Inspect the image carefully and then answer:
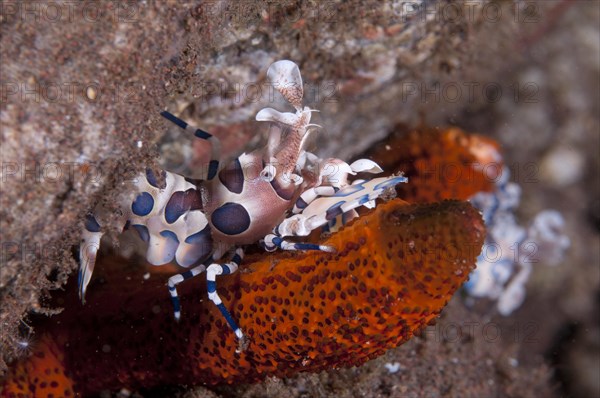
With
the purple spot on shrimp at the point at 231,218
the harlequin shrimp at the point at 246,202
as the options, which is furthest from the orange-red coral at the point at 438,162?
the purple spot on shrimp at the point at 231,218

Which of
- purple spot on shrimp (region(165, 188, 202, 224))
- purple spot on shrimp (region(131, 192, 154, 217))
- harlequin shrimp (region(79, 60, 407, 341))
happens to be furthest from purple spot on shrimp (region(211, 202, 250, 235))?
purple spot on shrimp (region(131, 192, 154, 217))

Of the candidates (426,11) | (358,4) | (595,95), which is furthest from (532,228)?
(358,4)

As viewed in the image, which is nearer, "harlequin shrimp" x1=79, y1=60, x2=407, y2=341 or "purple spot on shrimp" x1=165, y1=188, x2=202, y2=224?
"harlequin shrimp" x1=79, y1=60, x2=407, y2=341

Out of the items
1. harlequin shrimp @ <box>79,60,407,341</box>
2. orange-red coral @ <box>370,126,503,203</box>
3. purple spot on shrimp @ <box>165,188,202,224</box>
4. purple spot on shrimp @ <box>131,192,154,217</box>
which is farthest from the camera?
orange-red coral @ <box>370,126,503,203</box>

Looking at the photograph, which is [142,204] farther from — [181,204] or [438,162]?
[438,162]

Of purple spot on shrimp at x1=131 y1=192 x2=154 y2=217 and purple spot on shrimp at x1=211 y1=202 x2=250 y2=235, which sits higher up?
purple spot on shrimp at x1=131 y1=192 x2=154 y2=217

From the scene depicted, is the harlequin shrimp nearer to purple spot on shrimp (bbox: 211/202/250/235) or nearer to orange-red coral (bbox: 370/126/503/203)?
purple spot on shrimp (bbox: 211/202/250/235)
